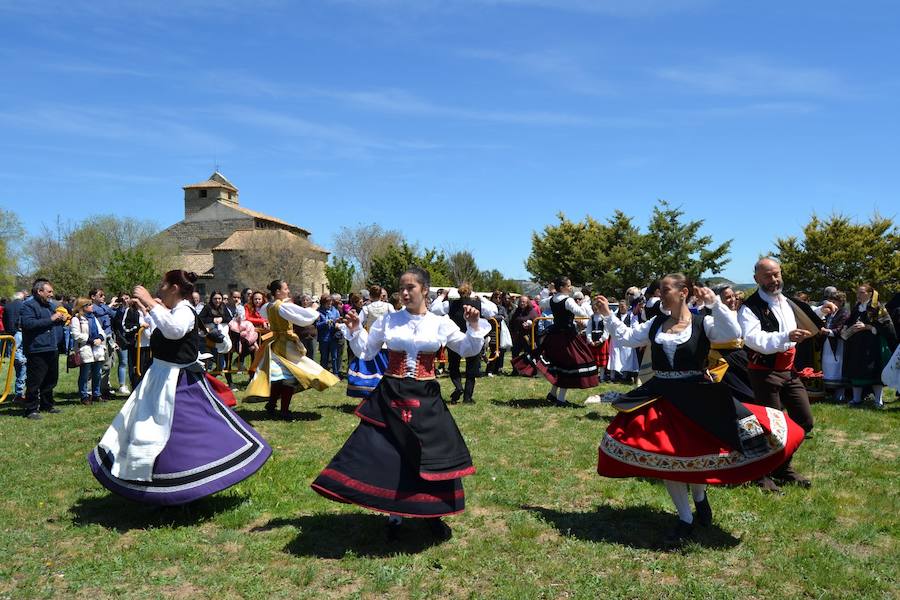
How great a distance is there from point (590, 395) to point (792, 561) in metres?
7.44

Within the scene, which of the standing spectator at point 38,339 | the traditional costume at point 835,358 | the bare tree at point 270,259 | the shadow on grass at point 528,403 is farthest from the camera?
the bare tree at point 270,259

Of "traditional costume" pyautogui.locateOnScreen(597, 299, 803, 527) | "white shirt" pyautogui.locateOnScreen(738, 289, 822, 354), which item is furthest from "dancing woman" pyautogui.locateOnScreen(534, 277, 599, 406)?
"traditional costume" pyautogui.locateOnScreen(597, 299, 803, 527)

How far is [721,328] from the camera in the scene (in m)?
5.01

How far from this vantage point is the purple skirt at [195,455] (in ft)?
16.9

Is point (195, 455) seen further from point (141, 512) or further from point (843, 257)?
point (843, 257)

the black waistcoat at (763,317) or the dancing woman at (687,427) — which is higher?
the black waistcoat at (763,317)

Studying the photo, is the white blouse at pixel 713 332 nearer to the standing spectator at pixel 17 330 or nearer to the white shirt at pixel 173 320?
the white shirt at pixel 173 320

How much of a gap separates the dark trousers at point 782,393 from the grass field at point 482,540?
0.66 metres

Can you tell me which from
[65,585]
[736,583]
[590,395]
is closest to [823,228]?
[590,395]

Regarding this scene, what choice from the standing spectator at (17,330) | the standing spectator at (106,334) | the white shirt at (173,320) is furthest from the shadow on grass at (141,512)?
the standing spectator at (106,334)

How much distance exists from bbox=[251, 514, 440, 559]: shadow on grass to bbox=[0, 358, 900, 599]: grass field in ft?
0.06

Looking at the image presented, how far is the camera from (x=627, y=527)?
5.32m

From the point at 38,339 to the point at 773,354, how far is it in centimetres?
998

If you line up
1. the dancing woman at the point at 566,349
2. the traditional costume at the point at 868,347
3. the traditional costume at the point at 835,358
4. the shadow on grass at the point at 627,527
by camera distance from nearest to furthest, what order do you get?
the shadow on grass at the point at 627,527, the dancing woman at the point at 566,349, the traditional costume at the point at 868,347, the traditional costume at the point at 835,358
